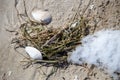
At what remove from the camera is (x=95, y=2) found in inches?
81.8

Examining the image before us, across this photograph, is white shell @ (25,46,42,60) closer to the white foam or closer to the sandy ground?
the sandy ground

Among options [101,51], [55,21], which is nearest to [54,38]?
[55,21]

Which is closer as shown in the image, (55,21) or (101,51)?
(101,51)

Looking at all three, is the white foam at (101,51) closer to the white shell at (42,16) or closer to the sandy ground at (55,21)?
the sandy ground at (55,21)

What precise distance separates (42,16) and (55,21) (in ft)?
0.28

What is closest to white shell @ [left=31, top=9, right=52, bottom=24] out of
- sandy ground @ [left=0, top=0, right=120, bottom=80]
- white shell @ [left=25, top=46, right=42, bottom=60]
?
sandy ground @ [left=0, top=0, right=120, bottom=80]

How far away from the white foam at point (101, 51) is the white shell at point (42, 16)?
0.24m

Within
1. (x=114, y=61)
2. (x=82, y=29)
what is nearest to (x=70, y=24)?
(x=82, y=29)

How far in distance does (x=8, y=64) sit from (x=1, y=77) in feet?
0.27

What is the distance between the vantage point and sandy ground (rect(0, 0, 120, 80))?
194 cm

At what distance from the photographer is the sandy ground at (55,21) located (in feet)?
6.35

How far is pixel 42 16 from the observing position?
2.05m

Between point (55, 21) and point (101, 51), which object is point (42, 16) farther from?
point (101, 51)

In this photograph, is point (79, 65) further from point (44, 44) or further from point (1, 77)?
point (1, 77)
